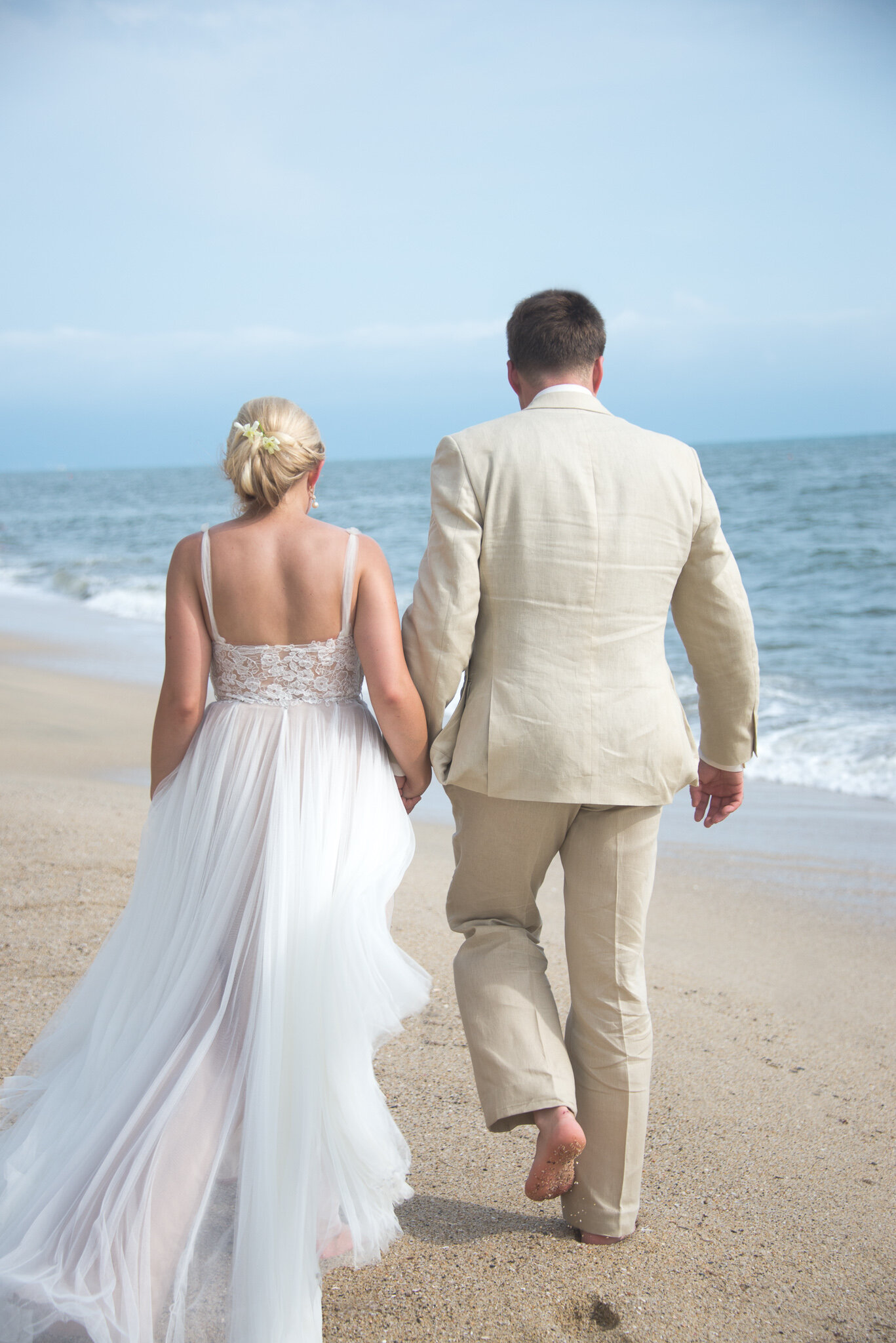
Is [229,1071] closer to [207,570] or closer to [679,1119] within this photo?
[207,570]

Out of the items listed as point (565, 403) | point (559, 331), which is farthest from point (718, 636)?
point (559, 331)

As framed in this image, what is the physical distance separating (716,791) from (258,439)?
1.50 m

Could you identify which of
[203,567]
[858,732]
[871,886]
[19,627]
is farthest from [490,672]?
[19,627]

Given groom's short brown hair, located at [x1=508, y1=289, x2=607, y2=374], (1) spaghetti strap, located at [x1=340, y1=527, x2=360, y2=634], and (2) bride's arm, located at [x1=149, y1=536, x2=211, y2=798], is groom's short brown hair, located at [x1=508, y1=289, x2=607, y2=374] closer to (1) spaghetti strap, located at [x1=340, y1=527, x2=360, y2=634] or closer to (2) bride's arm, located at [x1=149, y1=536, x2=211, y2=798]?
(1) spaghetti strap, located at [x1=340, y1=527, x2=360, y2=634]

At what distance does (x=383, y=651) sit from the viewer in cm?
224

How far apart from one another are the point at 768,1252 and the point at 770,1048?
1.13 m

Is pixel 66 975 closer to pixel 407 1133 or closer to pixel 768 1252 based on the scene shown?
pixel 407 1133

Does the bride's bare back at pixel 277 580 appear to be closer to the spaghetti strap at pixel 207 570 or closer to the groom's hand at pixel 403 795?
the spaghetti strap at pixel 207 570

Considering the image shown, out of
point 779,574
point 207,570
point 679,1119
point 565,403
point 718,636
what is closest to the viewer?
point 207,570

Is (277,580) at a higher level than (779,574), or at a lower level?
higher

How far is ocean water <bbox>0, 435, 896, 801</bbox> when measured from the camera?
7906 millimetres

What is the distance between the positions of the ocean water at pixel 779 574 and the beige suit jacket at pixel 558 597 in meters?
0.89

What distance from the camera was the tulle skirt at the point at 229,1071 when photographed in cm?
188

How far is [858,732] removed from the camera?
7879 millimetres
